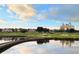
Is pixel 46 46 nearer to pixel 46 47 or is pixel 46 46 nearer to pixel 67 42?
pixel 46 47

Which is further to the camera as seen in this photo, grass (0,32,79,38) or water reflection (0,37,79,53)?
grass (0,32,79,38)

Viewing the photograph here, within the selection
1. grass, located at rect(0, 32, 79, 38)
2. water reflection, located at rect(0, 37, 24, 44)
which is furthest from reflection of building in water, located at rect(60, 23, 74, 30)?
water reflection, located at rect(0, 37, 24, 44)

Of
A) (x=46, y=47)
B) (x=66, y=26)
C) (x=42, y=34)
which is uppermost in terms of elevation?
(x=66, y=26)

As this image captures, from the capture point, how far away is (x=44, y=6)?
3.58 metres

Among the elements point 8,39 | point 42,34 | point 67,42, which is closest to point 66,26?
point 67,42

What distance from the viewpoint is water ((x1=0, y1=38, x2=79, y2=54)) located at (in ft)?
11.7

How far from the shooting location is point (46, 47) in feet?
11.8

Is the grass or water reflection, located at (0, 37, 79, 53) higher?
the grass

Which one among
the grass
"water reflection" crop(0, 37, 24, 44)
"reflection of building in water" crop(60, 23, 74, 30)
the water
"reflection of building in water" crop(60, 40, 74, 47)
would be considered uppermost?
"reflection of building in water" crop(60, 23, 74, 30)

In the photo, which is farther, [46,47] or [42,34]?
[42,34]

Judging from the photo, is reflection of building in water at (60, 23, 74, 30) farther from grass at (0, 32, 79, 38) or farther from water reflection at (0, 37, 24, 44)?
water reflection at (0, 37, 24, 44)

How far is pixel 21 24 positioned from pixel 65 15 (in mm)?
553
